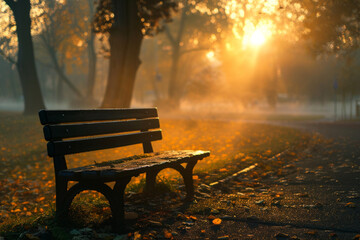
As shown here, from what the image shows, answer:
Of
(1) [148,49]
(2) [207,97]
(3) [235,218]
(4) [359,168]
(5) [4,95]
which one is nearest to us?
(3) [235,218]

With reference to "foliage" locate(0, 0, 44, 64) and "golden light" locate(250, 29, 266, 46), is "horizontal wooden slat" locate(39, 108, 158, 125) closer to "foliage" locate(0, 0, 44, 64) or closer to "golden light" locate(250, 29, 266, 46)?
"golden light" locate(250, 29, 266, 46)

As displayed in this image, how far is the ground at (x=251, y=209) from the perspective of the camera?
4.22 m

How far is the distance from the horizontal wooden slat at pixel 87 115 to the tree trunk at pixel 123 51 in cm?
759

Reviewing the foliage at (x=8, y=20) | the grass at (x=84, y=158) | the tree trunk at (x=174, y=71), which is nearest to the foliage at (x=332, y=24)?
the grass at (x=84, y=158)

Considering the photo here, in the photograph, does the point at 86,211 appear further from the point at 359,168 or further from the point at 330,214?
the point at 359,168

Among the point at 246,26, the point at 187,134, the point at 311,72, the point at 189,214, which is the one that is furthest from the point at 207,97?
the point at 189,214

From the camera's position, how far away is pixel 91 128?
195 inches

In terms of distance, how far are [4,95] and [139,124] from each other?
78.0 metres

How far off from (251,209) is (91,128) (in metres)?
2.12

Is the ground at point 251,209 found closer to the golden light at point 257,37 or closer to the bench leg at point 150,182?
the bench leg at point 150,182

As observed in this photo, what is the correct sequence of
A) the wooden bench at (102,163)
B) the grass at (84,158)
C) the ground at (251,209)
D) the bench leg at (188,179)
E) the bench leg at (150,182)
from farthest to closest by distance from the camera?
the grass at (84,158), the bench leg at (150,182), the bench leg at (188,179), the ground at (251,209), the wooden bench at (102,163)

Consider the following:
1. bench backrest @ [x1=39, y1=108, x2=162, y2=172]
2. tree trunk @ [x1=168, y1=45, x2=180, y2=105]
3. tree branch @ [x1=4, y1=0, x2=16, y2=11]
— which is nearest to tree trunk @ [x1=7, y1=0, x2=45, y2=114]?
tree branch @ [x1=4, y1=0, x2=16, y2=11]

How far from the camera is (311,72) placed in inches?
1794

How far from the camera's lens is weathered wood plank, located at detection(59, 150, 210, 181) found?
3.95m
